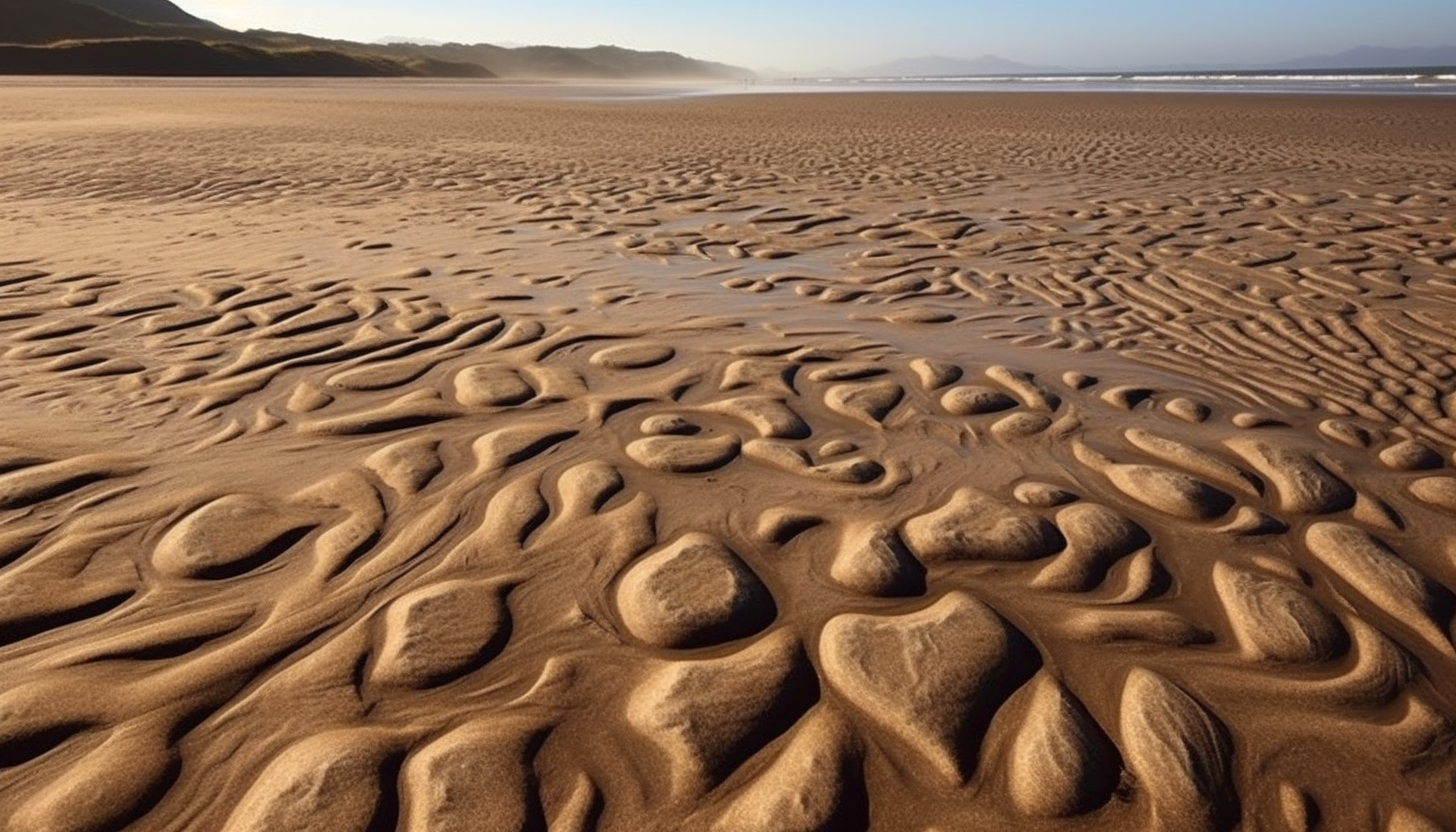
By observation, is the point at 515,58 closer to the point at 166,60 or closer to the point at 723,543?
the point at 166,60

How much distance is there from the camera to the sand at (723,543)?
4.54ft

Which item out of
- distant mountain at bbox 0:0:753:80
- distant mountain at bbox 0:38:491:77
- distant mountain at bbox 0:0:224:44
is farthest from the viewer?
distant mountain at bbox 0:0:224:44

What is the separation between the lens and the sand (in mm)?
1383

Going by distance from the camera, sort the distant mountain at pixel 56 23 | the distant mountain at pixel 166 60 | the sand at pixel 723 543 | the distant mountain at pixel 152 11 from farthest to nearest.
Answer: the distant mountain at pixel 152 11 < the distant mountain at pixel 56 23 < the distant mountain at pixel 166 60 < the sand at pixel 723 543

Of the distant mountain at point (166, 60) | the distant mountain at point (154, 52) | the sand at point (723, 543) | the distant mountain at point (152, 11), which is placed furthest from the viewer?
the distant mountain at point (152, 11)

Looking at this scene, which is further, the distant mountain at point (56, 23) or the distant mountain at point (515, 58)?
the distant mountain at point (515, 58)

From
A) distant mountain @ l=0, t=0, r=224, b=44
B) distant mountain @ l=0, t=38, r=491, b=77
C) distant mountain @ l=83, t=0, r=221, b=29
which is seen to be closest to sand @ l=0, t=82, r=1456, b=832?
distant mountain @ l=0, t=38, r=491, b=77

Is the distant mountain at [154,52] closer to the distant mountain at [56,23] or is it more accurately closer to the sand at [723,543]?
the distant mountain at [56,23]

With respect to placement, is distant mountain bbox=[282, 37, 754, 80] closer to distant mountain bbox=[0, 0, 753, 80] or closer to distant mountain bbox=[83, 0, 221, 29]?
distant mountain bbox=[0, 0, 753, 80]

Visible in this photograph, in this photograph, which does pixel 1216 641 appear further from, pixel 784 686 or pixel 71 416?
pixel 71 416

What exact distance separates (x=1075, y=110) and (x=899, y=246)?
1880cm

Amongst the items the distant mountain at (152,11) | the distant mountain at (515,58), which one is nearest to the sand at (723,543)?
the distant mountain at (515,58)

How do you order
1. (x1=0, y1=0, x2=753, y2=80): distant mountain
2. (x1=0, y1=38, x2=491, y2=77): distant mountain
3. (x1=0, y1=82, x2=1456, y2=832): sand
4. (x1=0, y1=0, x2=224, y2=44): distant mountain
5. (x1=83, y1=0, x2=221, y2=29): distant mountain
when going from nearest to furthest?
(x1=0, y1=82, x2=1456, y2=832): sand, (x1=0, y1=38, x2=491, y2=77): distant mountain, (x1=0, y1=0, x2=753, y2=80): distant mountain, (x1=0, y1=0, x2=224, y2=44): distant mountain, (x1=83, y1=0, x2=221, y2=29): distant mountain

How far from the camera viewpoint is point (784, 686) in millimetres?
1578
